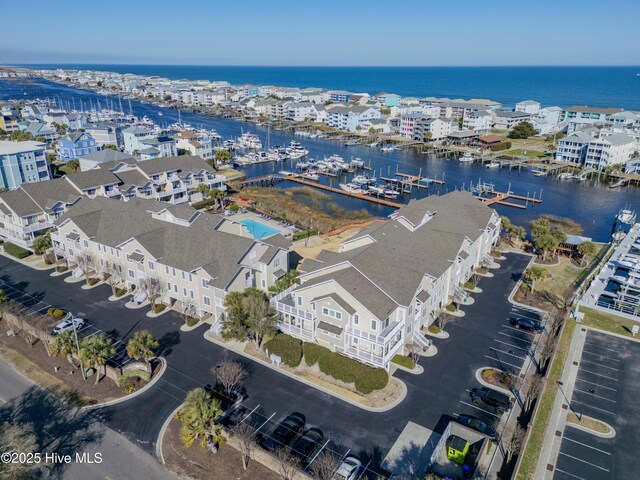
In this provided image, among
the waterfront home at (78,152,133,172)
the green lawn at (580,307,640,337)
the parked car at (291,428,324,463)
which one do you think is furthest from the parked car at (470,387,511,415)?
the waterfront home at (78,152,133,172)

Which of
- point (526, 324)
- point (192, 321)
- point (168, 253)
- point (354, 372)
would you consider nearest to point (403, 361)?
point (354, 372)

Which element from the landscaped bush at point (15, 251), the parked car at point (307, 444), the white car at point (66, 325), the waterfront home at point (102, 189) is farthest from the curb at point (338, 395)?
the waterfront home at point (102, 189)

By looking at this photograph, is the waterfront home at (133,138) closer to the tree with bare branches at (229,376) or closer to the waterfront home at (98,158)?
the waterfront home at (98,158)

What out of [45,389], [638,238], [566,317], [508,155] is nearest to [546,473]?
[566,317]

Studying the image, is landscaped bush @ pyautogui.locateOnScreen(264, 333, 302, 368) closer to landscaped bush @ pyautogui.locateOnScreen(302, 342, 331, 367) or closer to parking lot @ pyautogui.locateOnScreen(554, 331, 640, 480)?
landscaped bush @ pyautogui.locateOnScreen(302, 342, 331, 367)

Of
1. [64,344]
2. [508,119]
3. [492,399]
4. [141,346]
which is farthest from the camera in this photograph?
[508,119]

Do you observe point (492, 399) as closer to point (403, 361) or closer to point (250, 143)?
point (403, 361)

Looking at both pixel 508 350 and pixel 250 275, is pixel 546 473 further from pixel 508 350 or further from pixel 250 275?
pixel 250 275
